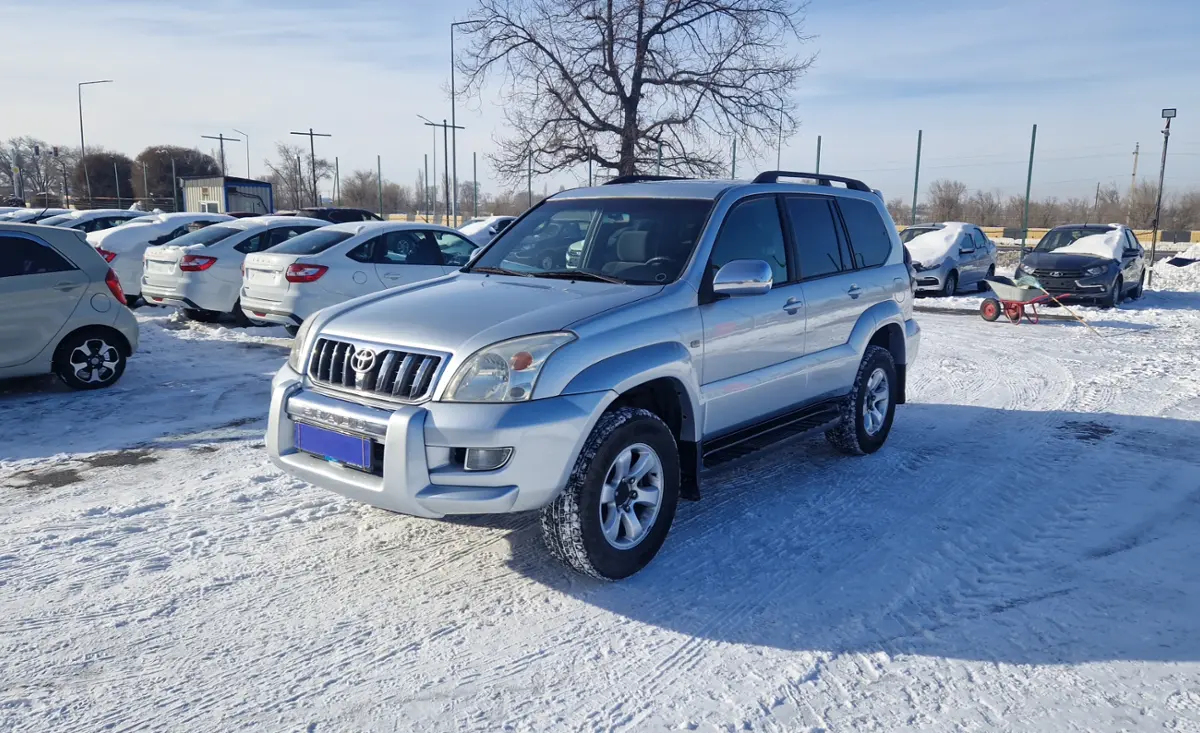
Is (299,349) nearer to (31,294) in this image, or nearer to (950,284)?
(31,294)

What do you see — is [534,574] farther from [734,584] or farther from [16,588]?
[16,588]

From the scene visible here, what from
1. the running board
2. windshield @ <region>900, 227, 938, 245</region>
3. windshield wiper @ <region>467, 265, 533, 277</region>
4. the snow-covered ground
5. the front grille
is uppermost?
windshield @ <region>900, 227, 938, 245</region>

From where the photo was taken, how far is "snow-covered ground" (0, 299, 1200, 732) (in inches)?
124

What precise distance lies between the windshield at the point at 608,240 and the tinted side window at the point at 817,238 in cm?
92

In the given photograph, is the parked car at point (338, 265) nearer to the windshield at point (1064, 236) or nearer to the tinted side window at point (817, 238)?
the tinted side window at point (817, 238)

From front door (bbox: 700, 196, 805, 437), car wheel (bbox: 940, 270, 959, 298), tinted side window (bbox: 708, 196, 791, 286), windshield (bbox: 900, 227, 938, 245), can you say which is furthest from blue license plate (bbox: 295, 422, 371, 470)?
windshield (bbox: 900, 227, 938, 245)

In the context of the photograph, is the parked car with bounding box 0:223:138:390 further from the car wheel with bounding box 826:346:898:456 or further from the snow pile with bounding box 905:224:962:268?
the snow pile with bounding box 905:224:962:268

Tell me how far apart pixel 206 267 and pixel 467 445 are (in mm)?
9724

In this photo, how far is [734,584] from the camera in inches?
164

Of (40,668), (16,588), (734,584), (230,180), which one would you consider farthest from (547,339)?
(230,180)

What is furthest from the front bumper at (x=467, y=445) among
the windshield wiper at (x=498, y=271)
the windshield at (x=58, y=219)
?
the windshield at (x=58, y=219)

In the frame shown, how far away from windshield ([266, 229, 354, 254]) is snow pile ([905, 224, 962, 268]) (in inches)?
442

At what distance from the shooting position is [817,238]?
19.1ft

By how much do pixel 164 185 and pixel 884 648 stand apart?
89.5 metres
